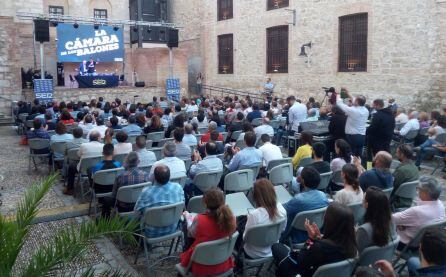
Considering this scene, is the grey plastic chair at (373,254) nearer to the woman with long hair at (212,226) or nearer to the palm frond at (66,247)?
the woman with long hair at (212,226)

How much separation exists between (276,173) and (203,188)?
1038 millimetres

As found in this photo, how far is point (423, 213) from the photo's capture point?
13.7 ft

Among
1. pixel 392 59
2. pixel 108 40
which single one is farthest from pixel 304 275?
pixel 108 40

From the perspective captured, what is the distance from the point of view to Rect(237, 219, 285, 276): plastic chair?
3927 mm

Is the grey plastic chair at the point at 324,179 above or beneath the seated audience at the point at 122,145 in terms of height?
beneath

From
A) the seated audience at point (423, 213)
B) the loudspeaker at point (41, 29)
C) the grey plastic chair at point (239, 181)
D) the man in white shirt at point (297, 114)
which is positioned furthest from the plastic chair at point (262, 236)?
the loudspeaker at point (41, 29)

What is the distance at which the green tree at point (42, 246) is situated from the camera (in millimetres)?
2688

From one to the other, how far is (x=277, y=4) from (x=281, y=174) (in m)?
16.7

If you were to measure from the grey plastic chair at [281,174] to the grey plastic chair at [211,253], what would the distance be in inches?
93.5

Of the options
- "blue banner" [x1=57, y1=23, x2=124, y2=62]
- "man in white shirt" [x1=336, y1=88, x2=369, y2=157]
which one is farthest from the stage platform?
"man in white shirt" [x1=336, y1=88, x2=369, y2=157]

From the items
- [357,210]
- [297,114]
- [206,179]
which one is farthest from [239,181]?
[297,114]

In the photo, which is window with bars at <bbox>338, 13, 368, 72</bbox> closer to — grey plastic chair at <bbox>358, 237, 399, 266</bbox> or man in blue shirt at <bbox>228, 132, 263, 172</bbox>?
man in blue shirt at <bbox>228, 132, 263, 172</bbox>

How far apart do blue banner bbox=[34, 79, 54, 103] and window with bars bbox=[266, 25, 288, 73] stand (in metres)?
10.5

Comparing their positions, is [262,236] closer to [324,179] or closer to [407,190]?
[324,179]
